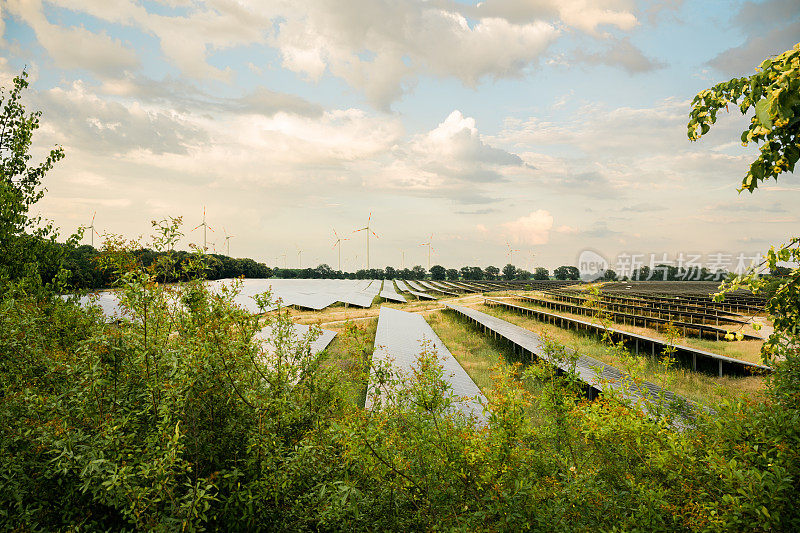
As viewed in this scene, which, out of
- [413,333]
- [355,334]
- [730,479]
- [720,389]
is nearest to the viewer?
[730,479]

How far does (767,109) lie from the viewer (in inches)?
100

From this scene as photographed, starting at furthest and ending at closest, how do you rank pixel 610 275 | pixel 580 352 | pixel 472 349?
pixel 610 275, pixel 472 349, pixel 580 352

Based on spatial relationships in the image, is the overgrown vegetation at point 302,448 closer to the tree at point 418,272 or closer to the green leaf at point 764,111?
the green leaf at point 764,111

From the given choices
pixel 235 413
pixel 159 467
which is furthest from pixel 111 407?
pixel 159 467

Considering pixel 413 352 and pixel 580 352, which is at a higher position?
pixel 580 352

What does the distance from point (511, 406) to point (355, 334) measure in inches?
69.8

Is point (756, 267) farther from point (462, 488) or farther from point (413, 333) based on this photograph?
point (413, 333)

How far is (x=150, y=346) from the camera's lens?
3.97 metres

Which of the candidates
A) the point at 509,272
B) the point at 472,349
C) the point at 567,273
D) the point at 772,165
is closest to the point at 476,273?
the point at 509,272

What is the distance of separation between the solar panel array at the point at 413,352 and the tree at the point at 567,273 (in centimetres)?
10544

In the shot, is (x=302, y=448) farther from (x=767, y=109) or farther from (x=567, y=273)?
(x=567, y=273)

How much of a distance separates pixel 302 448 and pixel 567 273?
12677 centimetres

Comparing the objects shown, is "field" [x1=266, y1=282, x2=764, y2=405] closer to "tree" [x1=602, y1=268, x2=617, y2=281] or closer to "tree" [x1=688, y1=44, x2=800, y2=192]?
"tree" [x1=688, y1=44, x2=800, y2=192]

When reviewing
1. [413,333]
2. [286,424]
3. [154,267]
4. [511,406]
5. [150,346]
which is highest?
[154,267]
